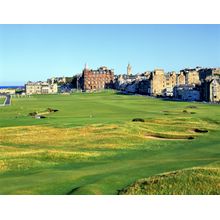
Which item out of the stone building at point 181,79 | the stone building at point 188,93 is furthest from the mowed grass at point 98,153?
the stone building at point 181,79

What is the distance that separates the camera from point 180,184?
27766 mm

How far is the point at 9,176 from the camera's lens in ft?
107

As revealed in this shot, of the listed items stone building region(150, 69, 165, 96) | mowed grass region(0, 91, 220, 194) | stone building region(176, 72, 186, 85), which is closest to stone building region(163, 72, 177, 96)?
stone building region(150, 69, 165, 96)

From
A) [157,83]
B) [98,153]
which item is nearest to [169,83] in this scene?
[157,83]

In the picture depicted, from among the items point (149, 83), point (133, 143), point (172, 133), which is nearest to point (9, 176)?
point (133, 143)

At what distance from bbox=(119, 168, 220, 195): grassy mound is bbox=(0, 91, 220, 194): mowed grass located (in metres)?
0.16

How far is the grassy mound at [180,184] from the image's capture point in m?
26.4

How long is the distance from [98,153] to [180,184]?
15.4 meters

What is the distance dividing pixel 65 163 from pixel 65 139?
528 inches

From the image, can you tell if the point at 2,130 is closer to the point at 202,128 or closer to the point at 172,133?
the point at 172,133

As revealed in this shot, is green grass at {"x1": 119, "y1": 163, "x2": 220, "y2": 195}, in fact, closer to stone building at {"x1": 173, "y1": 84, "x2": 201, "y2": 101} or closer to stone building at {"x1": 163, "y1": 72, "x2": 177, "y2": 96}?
stone building at {"x1": 173, "y1": 84, "x2": 201, "y2": 101}

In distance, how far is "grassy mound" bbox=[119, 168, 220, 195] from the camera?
2645 centimetres

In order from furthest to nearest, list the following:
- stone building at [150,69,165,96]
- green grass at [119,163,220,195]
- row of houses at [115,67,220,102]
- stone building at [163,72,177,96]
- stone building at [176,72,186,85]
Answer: stone building at [176,72,186,85], stone building at [150,69,165,96], stone building at [163,72,177,96], row of houses at [115,67,220,102], green grass at [119,163,220,195]
